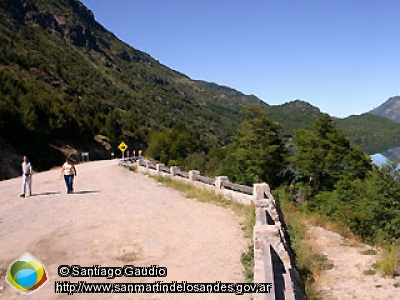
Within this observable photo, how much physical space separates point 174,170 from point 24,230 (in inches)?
397

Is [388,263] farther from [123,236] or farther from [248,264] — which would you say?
[123,236]

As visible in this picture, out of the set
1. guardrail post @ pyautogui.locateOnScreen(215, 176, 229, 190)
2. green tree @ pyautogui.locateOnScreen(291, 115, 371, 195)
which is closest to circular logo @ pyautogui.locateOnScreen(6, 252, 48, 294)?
guardrail post @ pyautogui.locateOnScreen(215, 176, 229, 190)

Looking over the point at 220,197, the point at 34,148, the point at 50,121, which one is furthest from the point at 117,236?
the point at 50,121

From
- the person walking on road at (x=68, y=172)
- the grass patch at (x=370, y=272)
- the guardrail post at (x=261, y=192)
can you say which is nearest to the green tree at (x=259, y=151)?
the person walking on road at (x=68, y=172)

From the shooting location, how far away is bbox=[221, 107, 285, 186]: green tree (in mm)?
32062

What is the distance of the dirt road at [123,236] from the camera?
6534 mm

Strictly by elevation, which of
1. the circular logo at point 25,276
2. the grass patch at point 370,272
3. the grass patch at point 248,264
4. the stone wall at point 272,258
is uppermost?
the stone wall at point 272,258

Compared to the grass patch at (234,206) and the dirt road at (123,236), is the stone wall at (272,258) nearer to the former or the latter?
the grass patch at (234,206)

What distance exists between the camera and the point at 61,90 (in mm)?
73875

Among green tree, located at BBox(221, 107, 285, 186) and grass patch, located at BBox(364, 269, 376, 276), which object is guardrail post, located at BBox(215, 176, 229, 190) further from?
green tree, located at BBox(221, 107, 285, 186)

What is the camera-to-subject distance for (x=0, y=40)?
78.8 meters

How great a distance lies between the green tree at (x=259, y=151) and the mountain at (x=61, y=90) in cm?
2269

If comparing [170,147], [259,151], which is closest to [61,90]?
[170,147]

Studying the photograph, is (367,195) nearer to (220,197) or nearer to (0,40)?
(220,197)
